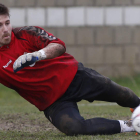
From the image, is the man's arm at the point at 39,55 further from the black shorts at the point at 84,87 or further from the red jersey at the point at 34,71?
the black shorts at the point at 84,87

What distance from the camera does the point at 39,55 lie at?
295 cm

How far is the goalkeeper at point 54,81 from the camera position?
10.8 feet

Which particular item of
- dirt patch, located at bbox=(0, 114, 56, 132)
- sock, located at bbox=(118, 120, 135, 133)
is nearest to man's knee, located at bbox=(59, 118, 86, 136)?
sock, located at bbox=(118, 120, 135, 133)

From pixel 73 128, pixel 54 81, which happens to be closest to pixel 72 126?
pixel 73 128

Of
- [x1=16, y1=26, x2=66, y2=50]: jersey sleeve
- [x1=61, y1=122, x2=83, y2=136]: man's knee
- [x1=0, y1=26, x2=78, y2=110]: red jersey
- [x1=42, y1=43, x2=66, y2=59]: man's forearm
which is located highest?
[x1=16, y1=26, x2=66, y2=50]: jersey sleeve

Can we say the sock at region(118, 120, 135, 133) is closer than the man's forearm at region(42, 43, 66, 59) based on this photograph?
No

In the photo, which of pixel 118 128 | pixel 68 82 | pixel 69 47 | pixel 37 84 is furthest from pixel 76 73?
A: pixel 69 47

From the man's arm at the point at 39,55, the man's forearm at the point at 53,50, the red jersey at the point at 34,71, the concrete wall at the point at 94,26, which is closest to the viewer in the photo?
the man's arm at the point at 39,55

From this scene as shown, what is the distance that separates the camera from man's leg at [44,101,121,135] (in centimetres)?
324

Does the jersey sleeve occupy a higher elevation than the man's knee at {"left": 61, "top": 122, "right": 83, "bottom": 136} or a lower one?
higher

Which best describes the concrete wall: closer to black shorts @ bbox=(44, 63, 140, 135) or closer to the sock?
black shorts @ bbox=(44, 63, 140, 135)

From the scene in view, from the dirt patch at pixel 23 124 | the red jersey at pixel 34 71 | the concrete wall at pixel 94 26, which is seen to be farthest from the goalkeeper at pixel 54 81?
the concrete wall at pixel 94 26

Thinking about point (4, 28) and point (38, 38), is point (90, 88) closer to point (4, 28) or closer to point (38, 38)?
point (38, 38)

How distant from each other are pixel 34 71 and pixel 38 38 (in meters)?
0.33
